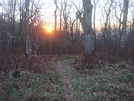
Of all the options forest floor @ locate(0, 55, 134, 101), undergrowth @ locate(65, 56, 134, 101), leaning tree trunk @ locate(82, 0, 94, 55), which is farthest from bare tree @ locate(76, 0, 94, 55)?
undergrowth @ locate(65, 56, 134, 101)

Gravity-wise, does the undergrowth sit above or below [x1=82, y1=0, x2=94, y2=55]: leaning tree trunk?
below

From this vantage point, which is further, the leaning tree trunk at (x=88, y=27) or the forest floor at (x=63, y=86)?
the leaning tree trunk at (x=88, y=27)

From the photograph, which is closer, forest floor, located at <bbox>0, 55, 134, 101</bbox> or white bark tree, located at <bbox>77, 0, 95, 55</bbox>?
forest floor, located at <bbox>0, 55, 134, 101</bbox>

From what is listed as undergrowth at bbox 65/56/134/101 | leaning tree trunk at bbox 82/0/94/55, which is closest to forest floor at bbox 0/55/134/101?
undergrowth at bbox 65/56/134/101

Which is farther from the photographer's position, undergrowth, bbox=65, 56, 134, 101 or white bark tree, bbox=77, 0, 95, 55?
white bark tree, bbox=77, 0, 95, 55

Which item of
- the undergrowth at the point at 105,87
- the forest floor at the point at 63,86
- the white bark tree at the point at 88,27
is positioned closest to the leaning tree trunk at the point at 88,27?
the white bark tree at the point at 88,27

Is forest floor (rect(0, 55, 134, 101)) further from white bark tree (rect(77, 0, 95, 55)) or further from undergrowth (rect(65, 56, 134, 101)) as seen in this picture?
white bark tree (rect(77, 0, 95, 55))

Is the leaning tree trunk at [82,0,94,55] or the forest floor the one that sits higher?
the leaning tree trunk at [82,0,94,55]

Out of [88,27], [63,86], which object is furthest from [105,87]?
[88,27]

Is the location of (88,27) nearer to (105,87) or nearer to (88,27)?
(88,27)

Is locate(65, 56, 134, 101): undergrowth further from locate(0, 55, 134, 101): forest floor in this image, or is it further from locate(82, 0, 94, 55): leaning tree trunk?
locate(82, 0, 94, 55): leaning tree trunk

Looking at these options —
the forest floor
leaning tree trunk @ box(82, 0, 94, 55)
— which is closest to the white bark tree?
leaning tree trunk @ box(82, 0, 94, 55)

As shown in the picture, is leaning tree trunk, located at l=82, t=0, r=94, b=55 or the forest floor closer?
the forest floor

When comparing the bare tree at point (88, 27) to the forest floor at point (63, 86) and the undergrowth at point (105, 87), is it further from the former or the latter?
the undergrowth at point (105, 87)
